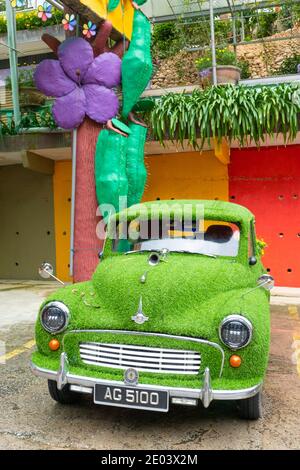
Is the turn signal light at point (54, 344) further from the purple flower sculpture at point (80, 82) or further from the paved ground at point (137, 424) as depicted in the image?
the purple flower sculpture at point (80, 82)

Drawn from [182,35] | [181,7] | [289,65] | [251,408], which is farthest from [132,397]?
[181,7]

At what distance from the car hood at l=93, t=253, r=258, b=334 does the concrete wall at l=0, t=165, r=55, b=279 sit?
24.6ft

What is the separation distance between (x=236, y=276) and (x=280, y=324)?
123 inches

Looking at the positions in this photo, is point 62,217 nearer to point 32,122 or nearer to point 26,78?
point 32,122

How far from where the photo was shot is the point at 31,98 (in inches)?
381

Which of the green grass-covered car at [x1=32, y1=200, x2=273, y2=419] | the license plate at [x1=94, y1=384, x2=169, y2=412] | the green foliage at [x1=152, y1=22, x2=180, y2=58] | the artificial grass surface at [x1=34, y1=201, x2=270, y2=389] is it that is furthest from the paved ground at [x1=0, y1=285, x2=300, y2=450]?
the green foliage at [x1=152, y1=22, x2=180, y2=58]

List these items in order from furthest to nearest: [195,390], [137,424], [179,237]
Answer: [179,237] → [137,424] → [195,390]

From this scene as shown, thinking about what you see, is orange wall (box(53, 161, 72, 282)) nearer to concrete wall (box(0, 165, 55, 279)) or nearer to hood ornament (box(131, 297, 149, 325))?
concrete wall (box(0, 165, 55, 279))

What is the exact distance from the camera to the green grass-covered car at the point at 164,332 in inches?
117

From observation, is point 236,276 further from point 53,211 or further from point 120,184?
point 53,211

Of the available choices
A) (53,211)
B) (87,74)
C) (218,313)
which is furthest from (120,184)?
(53,211)

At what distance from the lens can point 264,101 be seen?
7770mm

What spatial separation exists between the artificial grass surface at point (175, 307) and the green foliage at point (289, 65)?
9402 mm

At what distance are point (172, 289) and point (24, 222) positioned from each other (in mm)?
8622
